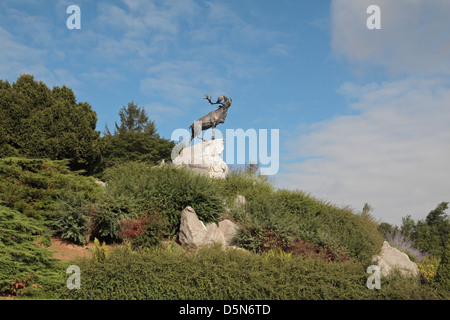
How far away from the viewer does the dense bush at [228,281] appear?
23.1 ft

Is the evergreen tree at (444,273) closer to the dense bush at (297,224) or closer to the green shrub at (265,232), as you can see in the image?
the dense bush at (297,224)

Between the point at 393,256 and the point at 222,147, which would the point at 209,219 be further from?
the point at 222,147

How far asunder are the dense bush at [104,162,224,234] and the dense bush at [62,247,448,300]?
3.72 metres

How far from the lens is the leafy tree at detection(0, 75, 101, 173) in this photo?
19766 millimetres

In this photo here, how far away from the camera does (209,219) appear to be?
1227 centimetres

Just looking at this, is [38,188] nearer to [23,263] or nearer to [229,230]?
[23,263]

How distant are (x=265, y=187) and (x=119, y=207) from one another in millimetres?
8318

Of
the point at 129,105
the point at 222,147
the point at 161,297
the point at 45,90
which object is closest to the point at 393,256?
the point at 161,297

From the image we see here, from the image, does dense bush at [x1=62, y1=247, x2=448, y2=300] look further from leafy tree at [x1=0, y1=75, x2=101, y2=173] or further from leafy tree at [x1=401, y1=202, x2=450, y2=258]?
leafy tree at [x1=401, y1=202, x2=450, y2=258]

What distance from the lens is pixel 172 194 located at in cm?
1191

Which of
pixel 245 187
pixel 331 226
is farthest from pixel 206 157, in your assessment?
pixel 331 226

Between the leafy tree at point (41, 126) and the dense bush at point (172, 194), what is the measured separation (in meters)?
9.21

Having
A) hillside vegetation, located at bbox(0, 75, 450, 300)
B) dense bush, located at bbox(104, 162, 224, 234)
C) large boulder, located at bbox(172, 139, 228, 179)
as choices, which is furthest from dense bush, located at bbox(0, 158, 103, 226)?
large boulder, located at bbox(172, 139, 228, 179)

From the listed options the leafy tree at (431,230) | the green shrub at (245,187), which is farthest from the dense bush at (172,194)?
the leafy tree at (431,230)
